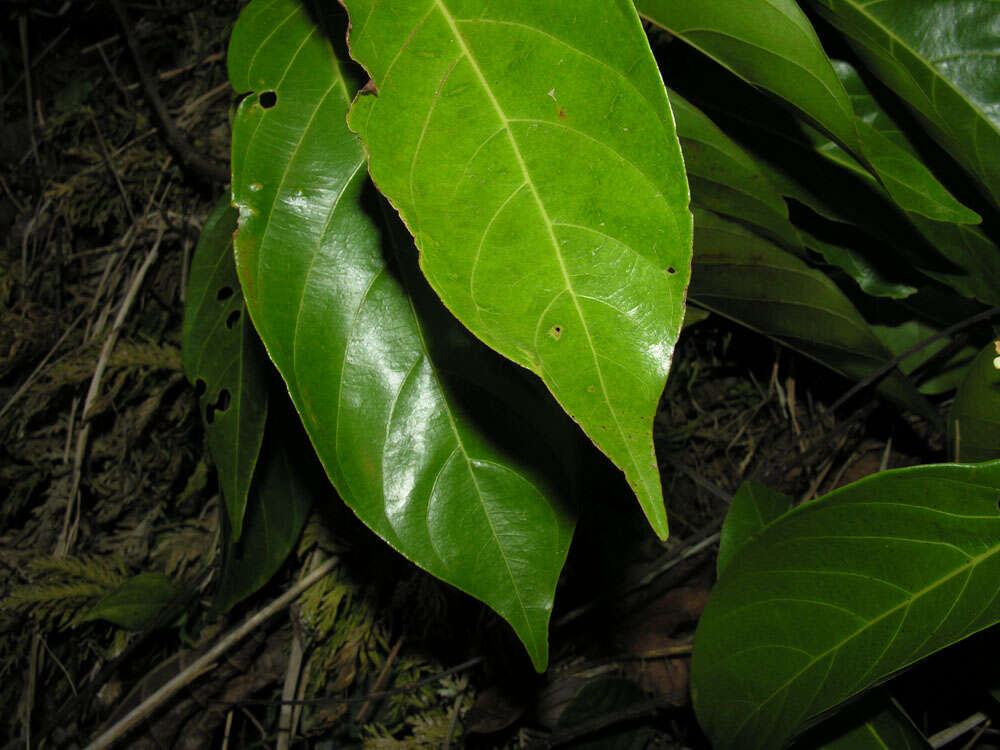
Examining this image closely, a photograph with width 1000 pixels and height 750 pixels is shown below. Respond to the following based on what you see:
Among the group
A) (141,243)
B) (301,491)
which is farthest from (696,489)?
(141,243)

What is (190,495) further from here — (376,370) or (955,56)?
(955,56)

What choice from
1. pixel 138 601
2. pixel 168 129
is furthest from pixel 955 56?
pixel 138 601

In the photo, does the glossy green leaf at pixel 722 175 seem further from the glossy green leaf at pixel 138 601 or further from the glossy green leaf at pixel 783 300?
the glossy green leaf at pixel 138 601

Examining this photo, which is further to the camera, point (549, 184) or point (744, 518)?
point (744, 518)

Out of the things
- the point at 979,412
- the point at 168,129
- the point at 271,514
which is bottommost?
the point at 271,514

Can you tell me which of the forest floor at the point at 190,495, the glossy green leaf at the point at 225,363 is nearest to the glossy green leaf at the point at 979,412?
the forest floor at the point at 190,495

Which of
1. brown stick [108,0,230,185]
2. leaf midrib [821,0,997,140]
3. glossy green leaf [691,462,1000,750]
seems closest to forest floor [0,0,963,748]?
brown stick [108,0,230,185]

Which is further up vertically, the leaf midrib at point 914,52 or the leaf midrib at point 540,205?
the leaf midrib at point 914,52

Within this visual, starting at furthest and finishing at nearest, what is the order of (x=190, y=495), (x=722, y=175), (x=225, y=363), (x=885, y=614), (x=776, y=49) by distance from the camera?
(x=190, y=495) < (x=225, y=363) < (x=722, y=175) < (x=885, y=614) < (x=776, y=49)
